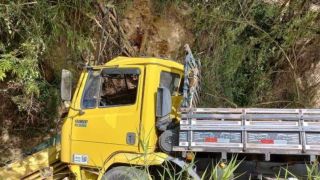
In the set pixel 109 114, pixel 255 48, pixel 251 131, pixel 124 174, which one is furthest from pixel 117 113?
pixel 255 48

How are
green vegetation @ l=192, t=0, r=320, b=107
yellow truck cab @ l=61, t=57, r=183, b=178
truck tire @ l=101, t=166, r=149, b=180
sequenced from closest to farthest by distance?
truck tire @ l=101, t=166, r=149, b=180, yellow truck cab @ l=61, t=57, r=183, b=178, green vegetation @ l=192, t=0, r=320, b=107

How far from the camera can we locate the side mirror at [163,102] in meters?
6.12

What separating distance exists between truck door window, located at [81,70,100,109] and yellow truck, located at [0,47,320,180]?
0.01 meters

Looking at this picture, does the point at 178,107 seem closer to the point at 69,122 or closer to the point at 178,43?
the point at 69,122

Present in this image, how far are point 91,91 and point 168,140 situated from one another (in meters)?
1.22

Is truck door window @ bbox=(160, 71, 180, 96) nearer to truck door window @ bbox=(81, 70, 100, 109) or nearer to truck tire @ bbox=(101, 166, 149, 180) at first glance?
truck door window @ bbox=(81, 70, 100, 109)

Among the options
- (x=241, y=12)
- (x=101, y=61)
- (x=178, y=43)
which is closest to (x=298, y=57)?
(x=241, y=12)

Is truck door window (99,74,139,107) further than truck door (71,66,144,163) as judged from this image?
Yes

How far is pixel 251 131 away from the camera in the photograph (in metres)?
5.71

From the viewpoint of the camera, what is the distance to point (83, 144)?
6.58 meters

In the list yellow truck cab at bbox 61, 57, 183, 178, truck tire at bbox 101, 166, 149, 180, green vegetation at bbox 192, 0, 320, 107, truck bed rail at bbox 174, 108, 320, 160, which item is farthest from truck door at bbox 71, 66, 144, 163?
green vegetation at bbox 192, 0, 320, 107

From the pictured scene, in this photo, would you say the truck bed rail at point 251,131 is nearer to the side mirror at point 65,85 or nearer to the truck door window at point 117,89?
the truck door window at point 117,89

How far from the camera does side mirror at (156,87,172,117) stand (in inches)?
241

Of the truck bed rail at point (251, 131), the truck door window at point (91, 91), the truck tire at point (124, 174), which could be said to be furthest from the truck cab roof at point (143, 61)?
the truck tire at point (124, 174)
